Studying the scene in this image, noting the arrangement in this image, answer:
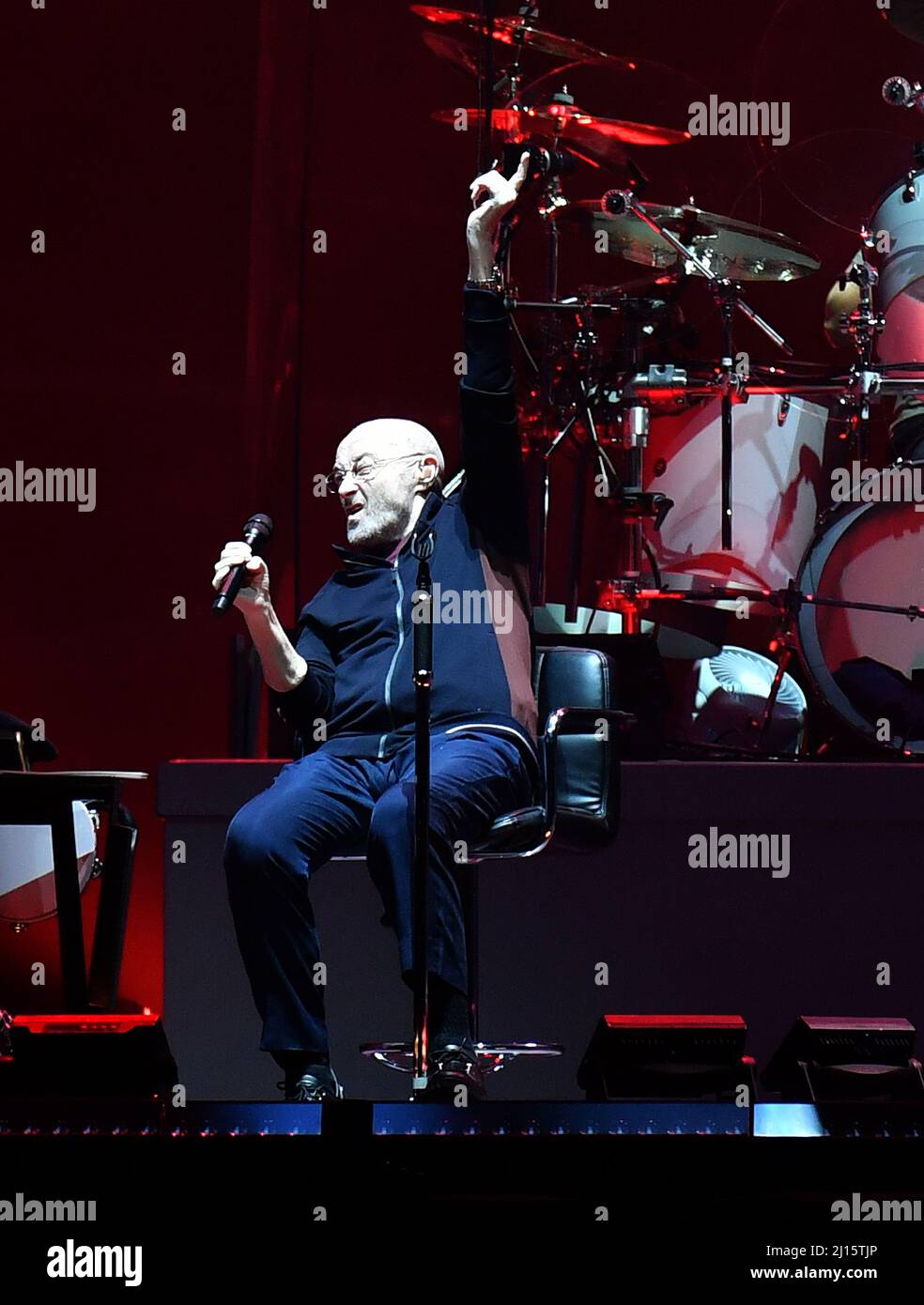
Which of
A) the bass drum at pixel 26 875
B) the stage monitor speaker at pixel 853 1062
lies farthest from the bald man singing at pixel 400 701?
the bass drum at pixel 26 875

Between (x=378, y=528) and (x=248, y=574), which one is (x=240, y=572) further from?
(x=378, y=528)

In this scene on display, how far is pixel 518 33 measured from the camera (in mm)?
4523

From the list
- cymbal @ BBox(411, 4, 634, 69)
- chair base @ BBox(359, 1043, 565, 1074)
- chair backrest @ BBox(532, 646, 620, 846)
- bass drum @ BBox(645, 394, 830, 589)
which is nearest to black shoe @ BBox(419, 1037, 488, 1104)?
chair base @ BBox(359, 1043, 565, 1074)

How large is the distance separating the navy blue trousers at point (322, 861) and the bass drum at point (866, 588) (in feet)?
6.03

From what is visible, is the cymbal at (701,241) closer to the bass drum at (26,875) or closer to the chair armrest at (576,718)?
the chair armrest at (576,718)

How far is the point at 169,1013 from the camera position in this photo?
11.8 ft

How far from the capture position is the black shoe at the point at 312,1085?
2.65m

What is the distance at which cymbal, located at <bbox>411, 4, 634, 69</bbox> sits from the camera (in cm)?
451

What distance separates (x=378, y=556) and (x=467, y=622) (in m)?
0.29

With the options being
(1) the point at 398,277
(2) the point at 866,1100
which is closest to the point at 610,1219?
(2) the point at 866,1100

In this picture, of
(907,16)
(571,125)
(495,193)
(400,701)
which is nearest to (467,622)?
(400,701)

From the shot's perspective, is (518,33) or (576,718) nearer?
(576,718)

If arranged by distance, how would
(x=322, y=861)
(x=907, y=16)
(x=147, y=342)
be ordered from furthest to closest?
(x=147, y=342) → (x=907, y=16) → (x=322, y=861)

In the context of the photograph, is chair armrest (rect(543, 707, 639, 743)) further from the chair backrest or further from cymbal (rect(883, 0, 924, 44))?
cymbal (rect(883, 0, 924, 44))
